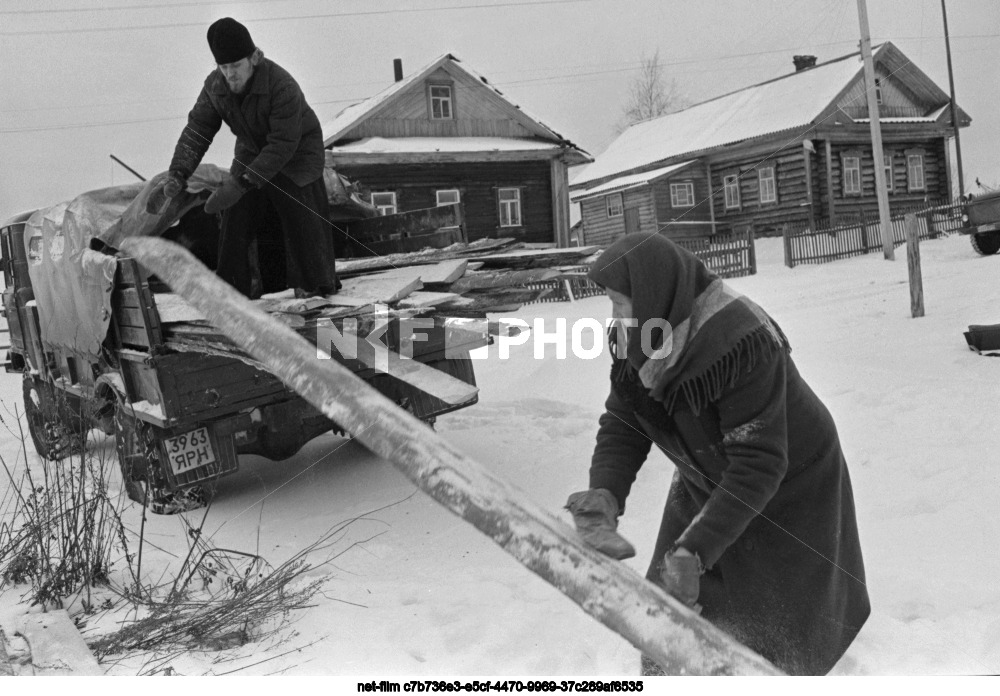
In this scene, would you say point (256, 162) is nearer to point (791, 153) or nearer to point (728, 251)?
point (728, 251)

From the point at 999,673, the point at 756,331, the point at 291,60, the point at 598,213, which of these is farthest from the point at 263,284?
the point at 999,673

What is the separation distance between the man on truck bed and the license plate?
754 millimetres

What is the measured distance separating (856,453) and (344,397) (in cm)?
263

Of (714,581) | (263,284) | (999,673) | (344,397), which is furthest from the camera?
(263,284)

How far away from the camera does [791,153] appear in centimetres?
352

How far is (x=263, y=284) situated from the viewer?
13.3 ft

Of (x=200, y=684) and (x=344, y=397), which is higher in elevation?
(x=344, y=397)

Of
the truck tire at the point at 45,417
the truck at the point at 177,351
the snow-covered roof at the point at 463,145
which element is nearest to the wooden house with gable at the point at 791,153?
the truck at the point at 177,351

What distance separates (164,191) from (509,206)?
599 centimetres

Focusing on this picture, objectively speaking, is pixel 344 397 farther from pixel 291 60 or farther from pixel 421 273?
pixel 291 60

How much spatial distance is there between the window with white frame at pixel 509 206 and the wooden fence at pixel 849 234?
453 centimetres

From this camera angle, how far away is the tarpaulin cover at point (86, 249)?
154 inches

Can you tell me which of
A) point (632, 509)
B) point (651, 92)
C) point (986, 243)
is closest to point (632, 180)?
point (651, 92)

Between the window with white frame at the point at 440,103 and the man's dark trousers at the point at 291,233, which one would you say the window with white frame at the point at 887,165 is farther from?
the window with white frame at the point at 440,103
